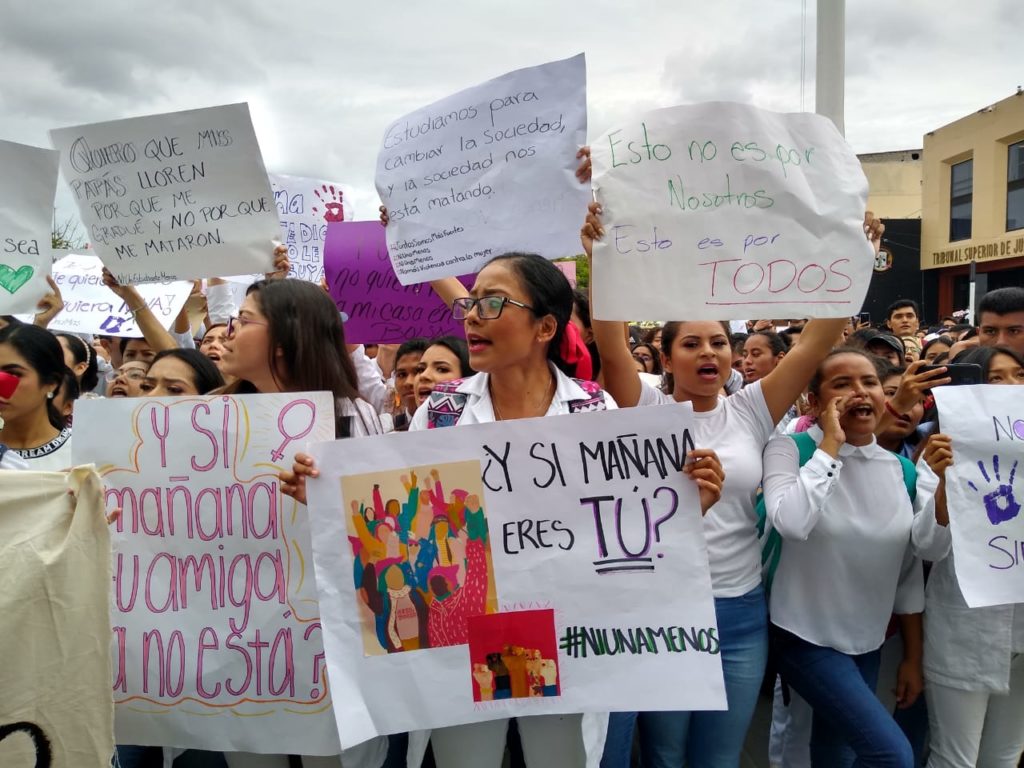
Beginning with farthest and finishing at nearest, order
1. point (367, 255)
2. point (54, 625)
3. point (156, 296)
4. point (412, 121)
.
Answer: point (156, 296) < point (367, 255) < point (412, 121) < point (54, 625)

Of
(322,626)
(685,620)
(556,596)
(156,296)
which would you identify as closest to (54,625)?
(322,626)

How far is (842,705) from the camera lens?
2.45m

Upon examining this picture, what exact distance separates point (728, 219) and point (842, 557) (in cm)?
118

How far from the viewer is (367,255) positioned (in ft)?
13.4

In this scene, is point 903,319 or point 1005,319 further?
point 903,319

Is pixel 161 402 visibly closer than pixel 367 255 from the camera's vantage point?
Yes

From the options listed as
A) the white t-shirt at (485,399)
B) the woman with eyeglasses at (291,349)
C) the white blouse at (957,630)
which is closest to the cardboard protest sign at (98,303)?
the woman with eyeglasses at (291,349)

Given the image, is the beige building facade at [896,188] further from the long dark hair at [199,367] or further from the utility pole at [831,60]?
the long dark hair at [199,367]

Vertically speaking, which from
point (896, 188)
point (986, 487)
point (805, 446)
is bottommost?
point (986, 487)

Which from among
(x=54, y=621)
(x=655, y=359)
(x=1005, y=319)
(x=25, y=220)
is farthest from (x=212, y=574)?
(x=655, y=359)

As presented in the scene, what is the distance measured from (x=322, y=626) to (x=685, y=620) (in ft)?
3.23

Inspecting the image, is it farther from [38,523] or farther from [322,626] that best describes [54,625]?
[322,626]

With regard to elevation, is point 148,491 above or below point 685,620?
above

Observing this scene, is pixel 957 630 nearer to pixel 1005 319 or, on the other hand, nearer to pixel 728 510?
pixel 728 510
